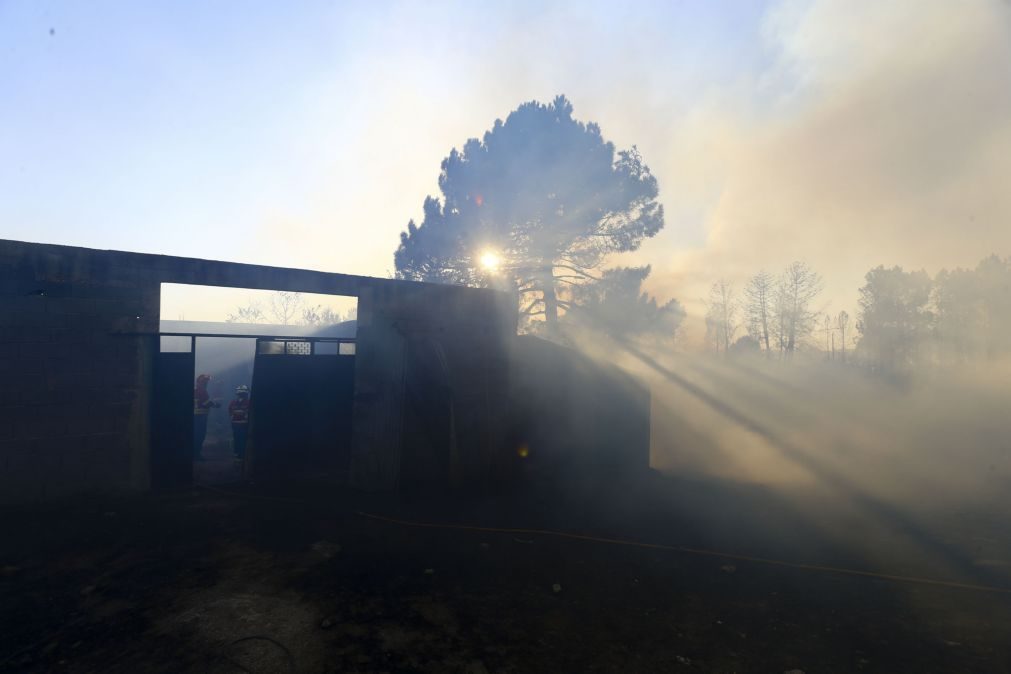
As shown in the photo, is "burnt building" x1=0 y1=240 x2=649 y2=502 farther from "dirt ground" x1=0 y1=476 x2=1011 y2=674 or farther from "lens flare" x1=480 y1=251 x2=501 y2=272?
"lens flare" x1=480 y1=251 x2=501 y2=272

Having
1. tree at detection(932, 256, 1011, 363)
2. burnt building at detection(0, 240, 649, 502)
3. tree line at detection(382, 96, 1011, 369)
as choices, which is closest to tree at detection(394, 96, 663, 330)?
tree line at detection(382, 96, 1011, 369)

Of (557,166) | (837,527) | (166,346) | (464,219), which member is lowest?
(837,527)

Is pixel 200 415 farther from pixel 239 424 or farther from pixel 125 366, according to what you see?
pixel 125 366

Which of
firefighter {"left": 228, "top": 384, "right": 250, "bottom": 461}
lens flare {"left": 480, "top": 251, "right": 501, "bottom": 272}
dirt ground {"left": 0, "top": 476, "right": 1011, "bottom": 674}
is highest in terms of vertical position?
lens flare {"left": 480, "top": 251, "right": 501, "bottom": 272}

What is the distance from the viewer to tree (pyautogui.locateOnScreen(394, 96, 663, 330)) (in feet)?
76.6

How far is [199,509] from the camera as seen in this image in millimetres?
→ 8266

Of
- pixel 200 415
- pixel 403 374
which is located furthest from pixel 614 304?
pixel 200 415

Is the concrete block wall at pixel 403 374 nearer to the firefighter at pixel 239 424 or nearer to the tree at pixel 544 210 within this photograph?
the firefighter at pixel 239 424

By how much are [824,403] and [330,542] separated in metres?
32.6

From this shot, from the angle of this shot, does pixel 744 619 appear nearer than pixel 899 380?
Yes

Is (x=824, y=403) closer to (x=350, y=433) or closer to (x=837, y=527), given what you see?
(x=837, y=527)

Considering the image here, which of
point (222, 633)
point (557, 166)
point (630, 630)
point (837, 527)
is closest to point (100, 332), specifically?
point (222, 633)

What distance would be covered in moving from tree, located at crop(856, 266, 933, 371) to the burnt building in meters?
46.1

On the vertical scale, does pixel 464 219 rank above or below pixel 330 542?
above
